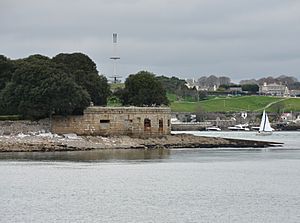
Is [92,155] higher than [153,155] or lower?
higher

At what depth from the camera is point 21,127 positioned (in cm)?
7500

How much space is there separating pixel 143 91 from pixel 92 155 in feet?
71.6

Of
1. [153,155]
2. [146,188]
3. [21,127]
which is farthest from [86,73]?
[146,188]

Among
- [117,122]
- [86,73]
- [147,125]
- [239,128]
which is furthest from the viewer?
[239,128]

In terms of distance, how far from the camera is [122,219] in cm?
3322

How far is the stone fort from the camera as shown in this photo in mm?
77125

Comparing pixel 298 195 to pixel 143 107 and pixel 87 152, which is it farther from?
pixel 143 107

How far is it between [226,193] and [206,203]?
3.92m

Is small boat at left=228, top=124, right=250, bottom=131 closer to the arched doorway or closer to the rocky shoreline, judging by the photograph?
the rocky shoreline

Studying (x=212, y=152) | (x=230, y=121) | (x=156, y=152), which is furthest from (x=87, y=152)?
(x=230, y=121)

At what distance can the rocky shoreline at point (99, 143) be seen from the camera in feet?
232

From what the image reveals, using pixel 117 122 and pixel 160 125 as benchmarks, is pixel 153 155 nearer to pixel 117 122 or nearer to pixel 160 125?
pixel 117 122

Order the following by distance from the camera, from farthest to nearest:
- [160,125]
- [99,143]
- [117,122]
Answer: [160,125] < [117,122] < [99,143]

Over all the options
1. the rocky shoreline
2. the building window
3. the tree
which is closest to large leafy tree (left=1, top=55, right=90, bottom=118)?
the rocky shoreline
